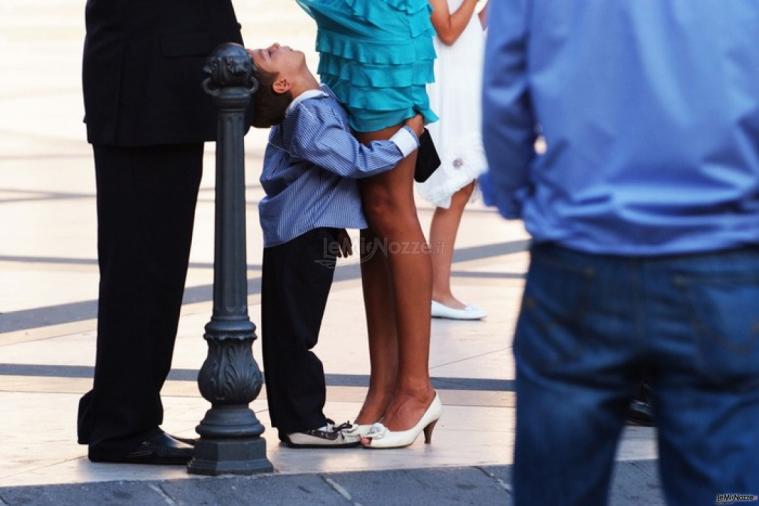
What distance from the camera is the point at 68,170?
43.4ft

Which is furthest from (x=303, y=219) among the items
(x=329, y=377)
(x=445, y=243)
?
(x=445, y=243)

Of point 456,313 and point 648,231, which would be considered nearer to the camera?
point 648,231

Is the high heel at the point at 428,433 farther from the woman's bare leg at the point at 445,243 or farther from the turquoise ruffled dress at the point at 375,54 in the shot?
the woman's bare leg at the point at 445,243

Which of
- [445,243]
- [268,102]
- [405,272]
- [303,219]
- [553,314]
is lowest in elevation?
[445,243]

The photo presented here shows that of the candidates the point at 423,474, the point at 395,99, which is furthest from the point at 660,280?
the point at 395,99

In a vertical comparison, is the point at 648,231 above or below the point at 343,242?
above

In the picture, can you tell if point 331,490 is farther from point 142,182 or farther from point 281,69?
point 281,69

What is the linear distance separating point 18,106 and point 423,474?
14810 millimetres

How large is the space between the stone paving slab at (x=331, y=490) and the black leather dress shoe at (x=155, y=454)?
259 mm

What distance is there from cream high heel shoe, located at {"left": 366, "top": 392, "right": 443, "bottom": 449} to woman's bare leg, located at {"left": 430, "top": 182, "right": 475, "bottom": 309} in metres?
2.55

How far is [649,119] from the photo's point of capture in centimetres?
253

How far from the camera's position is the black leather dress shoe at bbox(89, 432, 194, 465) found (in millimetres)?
4703

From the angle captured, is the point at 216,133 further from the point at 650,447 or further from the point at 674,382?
the point at 674,382

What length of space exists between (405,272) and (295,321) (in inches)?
14.5
